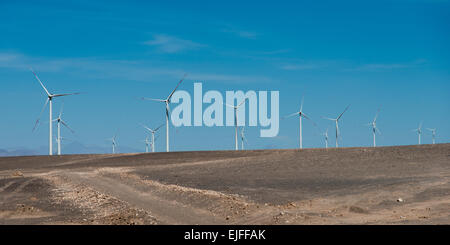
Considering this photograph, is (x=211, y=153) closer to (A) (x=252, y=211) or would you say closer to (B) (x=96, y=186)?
A: (B) (x=96, y=186)

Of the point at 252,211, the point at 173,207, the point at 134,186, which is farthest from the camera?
the point at 134,186

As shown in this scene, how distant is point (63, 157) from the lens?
7881 centimetres

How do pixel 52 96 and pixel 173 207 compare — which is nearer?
pixel 173 207

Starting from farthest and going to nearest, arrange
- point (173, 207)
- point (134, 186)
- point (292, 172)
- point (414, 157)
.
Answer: point (414, 157) < point (292, 172) < point (134, 186) < point (173, 207)

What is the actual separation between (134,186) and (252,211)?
15.0 metres

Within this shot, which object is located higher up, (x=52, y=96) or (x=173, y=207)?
(x=52, y=96)

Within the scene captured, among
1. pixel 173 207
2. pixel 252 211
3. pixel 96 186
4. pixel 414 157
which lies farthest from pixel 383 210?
pixel 414 157

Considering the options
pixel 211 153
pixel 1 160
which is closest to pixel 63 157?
pixel 1 160

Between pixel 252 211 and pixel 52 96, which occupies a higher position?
pixel 52 96

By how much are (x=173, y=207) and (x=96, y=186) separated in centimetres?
1315

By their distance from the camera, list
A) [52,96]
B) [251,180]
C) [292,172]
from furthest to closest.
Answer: [52,96] < [292,172] < [251,180]

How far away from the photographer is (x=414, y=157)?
48.7 m
